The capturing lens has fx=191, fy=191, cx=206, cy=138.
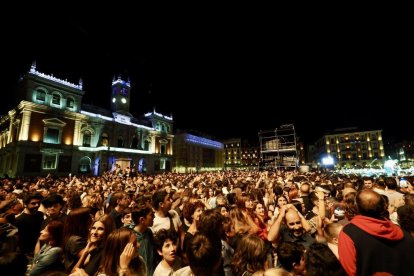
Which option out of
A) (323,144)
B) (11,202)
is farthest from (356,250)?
(323,144)

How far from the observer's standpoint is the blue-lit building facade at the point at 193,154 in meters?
63.8

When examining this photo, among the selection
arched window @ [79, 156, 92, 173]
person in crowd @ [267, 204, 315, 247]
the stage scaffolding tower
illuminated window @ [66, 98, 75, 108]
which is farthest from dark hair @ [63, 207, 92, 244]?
illuminated window @ [66, 98, 75, 108]

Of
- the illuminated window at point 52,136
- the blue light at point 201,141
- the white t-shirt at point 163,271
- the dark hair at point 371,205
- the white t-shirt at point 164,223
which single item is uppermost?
the blue light at point 201,141

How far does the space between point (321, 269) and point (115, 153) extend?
3897 centimetres

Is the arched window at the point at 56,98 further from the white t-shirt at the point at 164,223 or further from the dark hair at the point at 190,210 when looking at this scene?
the dark hair at the point at 190,210

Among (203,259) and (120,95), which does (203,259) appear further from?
(120,95)

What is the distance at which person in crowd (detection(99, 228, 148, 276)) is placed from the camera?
216 centimetres

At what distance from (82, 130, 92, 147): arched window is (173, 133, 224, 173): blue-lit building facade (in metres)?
30.7

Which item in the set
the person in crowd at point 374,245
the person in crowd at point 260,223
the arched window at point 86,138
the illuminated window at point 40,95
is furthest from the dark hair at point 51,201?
the arched window at point 86,138

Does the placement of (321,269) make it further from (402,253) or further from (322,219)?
(322,219)

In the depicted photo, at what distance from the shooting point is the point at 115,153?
36.1 metres

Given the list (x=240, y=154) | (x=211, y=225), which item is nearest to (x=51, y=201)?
(x=211, y=225)

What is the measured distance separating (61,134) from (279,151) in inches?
1384

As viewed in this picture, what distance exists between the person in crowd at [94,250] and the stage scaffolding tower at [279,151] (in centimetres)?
2916
